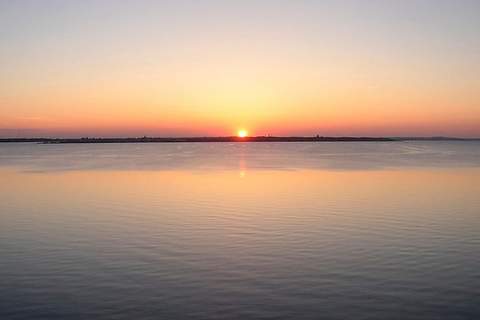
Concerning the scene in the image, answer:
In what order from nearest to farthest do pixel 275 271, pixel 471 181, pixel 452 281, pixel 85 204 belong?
pixel 452 281
pixel 275 271
pixel 85 204
pixel 471 181

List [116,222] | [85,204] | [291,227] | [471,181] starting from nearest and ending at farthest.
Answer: [291,227]
[116,222]
[85,204]
[471,181]

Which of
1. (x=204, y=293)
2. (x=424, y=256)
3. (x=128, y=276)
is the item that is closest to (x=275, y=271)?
(x=204, y=293)

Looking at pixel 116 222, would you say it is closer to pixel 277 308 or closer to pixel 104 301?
pixel 104 301

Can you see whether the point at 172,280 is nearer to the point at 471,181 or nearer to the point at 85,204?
the point at 85,204

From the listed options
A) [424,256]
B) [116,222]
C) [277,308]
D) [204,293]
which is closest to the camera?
[277,308]

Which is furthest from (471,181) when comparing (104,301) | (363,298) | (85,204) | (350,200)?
(104,301)

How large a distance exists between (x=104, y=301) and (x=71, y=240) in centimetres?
724

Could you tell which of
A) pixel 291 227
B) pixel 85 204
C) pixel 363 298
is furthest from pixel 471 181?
pixel 363 298

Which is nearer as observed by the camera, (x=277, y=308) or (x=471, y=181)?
(x=277, y=308)

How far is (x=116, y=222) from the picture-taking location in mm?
21484

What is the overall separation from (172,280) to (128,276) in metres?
1.28

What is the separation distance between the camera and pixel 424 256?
14.9 metres

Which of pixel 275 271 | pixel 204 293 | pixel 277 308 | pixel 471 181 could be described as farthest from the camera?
pixel 471 181

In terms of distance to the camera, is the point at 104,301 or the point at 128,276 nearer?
the point at 104,301
